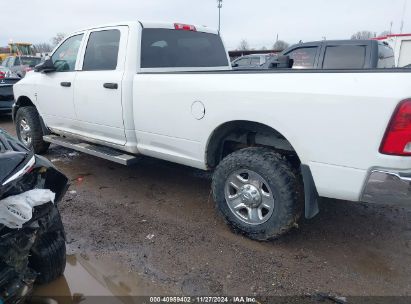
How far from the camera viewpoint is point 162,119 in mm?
3566

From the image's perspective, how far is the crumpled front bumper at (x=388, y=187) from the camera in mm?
2324

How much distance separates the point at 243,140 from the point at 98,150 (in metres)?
1.96

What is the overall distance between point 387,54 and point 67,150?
6186mm

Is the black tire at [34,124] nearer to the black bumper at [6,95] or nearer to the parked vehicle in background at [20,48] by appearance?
the black bumper at [6,95]

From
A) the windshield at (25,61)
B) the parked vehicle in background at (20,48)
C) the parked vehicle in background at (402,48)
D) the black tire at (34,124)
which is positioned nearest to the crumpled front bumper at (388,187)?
the black tire at (34,124)

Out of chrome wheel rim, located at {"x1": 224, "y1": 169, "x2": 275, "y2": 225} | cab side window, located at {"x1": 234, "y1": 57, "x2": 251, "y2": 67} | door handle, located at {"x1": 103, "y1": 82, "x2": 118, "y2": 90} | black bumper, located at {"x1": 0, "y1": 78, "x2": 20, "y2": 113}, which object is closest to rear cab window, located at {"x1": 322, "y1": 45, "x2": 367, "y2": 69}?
chrome wheel rim, located at {"x1": 224, "y1": 169, "x2": 275, "y2": 225}

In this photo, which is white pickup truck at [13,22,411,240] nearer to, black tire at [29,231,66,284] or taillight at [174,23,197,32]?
taillight at [174,23,197,32]

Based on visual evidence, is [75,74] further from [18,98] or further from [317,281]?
[317,281]

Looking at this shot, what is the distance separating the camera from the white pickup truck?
236 cm

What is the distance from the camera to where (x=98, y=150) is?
14.3 ft

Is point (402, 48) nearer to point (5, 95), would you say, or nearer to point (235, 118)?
point (5, 95)

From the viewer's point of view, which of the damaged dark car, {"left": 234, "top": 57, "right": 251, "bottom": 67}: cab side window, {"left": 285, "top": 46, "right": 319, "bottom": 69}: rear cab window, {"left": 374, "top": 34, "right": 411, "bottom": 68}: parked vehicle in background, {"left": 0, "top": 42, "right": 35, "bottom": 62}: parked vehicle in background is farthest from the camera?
{"left": 0, "top": 42, "right": 35, "bottom": 62}: parked vehicle in background

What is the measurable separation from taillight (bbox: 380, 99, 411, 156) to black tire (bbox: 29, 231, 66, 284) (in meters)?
2.28

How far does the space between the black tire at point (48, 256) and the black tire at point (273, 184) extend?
Result: 1.46 meters
